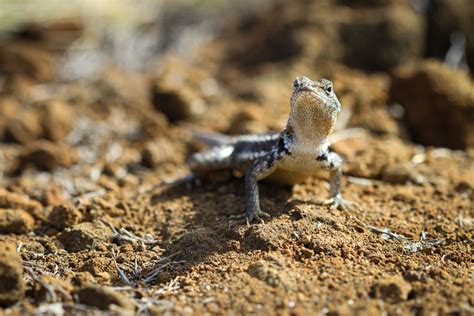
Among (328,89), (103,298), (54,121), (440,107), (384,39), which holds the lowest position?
(103,298)

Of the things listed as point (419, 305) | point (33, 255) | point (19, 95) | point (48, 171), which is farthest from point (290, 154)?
point (19, 95)

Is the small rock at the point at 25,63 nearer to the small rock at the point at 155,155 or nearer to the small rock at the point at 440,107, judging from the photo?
the small rock at the point at 155,155

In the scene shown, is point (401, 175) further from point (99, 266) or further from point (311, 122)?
point (99, 266)

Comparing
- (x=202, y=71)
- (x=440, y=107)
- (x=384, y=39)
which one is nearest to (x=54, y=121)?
(x=202, y=71)

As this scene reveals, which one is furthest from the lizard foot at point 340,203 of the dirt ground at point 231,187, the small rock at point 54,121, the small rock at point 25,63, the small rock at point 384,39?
the small rock at point 25,63

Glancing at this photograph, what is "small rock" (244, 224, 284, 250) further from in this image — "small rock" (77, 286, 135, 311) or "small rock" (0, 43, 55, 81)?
"small rock" (0, 43, 55, 81)

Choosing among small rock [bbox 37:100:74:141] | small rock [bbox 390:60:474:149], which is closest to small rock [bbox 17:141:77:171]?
small rock [bbox 37:100:74:141]

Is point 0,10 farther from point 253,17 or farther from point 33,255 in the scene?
point 33,255
